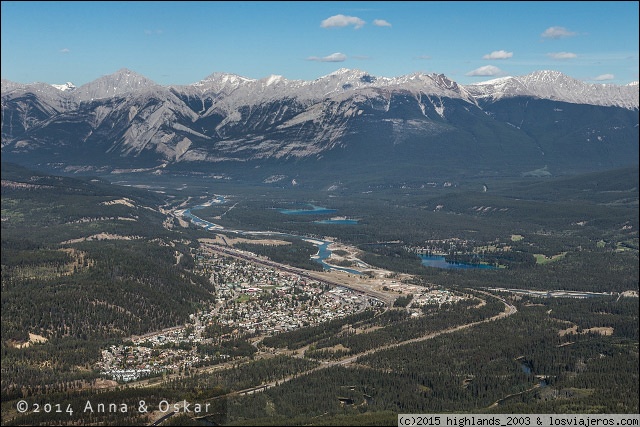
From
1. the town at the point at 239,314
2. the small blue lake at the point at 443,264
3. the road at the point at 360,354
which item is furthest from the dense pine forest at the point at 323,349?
the small blue lake at the point at 443,264

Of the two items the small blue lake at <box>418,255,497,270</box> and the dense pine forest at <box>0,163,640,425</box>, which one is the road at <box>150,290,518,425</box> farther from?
the small blue lake at <box>418,255,497,270</box>

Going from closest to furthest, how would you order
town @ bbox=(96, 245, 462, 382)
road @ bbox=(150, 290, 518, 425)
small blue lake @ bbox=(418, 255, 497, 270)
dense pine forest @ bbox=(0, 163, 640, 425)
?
1. dense pine forest @ bbox=(0, 163, 640, 425)
2. road @ bbox=(150, 290, 518, 425)
3. town @ bbox=(96, 245, 462, 382)
4. small blue lake @ bbox=(418, 255, 497, 270)

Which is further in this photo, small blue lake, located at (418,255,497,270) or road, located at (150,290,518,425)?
small blue lake, located at (418,255,497,270)

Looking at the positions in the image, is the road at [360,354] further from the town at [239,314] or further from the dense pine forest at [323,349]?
the town at [239,314]

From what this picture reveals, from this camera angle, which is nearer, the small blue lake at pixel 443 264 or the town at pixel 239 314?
the town at pixel 239 314

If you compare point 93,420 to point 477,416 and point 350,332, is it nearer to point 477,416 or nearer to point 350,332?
point 477,416

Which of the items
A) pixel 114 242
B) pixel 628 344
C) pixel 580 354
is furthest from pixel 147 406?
pixel 114 242

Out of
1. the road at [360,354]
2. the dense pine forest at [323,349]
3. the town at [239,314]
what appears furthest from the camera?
the town at [239,314]

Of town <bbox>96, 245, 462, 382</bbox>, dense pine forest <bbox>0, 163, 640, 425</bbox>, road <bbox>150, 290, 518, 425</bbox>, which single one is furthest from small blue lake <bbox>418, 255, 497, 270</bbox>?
road <bbox>150, 290, 518, 425</bbox>

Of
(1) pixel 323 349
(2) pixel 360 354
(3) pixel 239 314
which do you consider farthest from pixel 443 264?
(2) pixel 360 354

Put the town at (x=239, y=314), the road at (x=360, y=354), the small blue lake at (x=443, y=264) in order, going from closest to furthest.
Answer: the road at (x=360, y=354) → the town at (x=239, y=314) → the small blue lake at (x=443, y=264)

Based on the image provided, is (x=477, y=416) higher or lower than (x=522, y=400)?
higher
